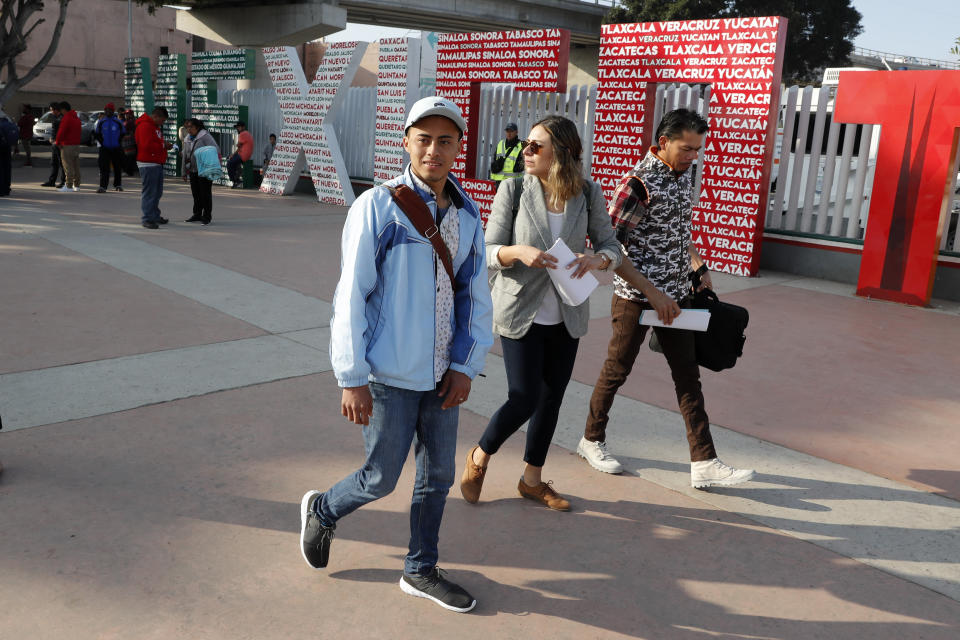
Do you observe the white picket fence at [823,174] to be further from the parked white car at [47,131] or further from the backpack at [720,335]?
the parked white car at [47,131]

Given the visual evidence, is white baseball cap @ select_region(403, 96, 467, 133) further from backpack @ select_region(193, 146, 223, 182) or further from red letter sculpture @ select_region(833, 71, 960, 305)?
backpack @ select_region(193, 146, 223, 182)

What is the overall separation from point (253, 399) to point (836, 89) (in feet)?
25.8

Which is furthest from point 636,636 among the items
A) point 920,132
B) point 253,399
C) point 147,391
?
point 920,132

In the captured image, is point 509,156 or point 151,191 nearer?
point 151,191

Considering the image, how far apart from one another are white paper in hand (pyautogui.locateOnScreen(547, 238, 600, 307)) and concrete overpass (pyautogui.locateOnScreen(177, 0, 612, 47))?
2879 centimetres

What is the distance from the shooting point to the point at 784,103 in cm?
1023

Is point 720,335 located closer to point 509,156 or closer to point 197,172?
point 509,156

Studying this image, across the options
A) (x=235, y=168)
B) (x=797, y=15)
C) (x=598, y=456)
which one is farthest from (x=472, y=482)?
(x=797, y=15)

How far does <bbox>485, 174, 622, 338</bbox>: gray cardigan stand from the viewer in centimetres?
348

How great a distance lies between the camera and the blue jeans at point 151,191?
444 inches

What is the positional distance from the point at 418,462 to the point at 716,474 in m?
1.76

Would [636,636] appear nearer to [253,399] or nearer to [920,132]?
[253,399]

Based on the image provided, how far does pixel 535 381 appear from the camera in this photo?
3504 mm

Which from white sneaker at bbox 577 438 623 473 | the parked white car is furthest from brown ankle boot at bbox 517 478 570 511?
the parked white car
